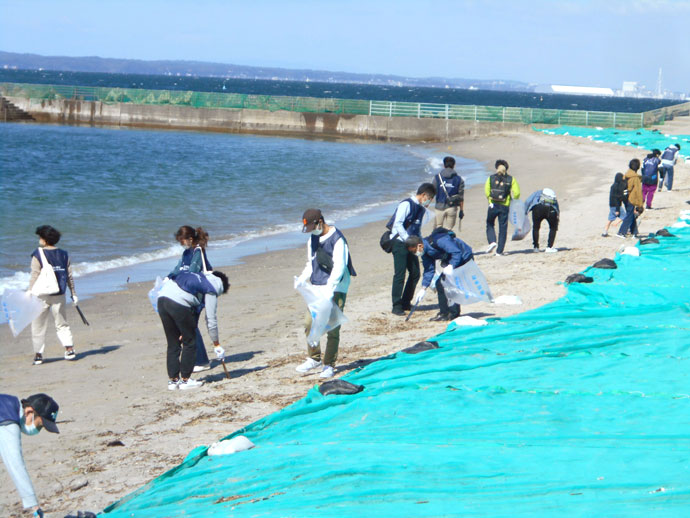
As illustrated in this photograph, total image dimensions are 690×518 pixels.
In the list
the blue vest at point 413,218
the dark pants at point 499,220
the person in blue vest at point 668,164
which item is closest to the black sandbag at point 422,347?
the blue vest at point 413,218

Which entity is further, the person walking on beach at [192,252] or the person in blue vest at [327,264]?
the person walking on beach at [192,252]

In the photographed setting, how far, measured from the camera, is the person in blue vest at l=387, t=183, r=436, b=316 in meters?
10.1

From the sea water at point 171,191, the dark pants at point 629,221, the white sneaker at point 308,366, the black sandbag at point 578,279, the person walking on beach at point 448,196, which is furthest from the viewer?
the sea water at point 171,191

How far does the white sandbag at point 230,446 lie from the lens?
5.88 meters

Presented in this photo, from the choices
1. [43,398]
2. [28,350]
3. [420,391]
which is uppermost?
[43,398]

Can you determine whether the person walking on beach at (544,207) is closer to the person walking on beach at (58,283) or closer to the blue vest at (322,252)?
the blue vest at (322,252)

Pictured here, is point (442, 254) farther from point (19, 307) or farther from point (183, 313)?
point (19, 307)

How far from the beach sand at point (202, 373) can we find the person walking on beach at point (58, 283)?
253mm

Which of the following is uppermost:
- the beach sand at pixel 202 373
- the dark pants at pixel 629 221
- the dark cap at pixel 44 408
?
the dark pants at pixel 629 221

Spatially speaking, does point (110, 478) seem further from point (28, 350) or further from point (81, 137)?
point (81, 137)

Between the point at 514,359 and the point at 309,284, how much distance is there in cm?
212

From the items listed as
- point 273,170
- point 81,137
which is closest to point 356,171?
point 273,170

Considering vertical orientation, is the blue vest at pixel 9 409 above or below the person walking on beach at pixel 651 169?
below

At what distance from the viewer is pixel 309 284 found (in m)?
7.94
